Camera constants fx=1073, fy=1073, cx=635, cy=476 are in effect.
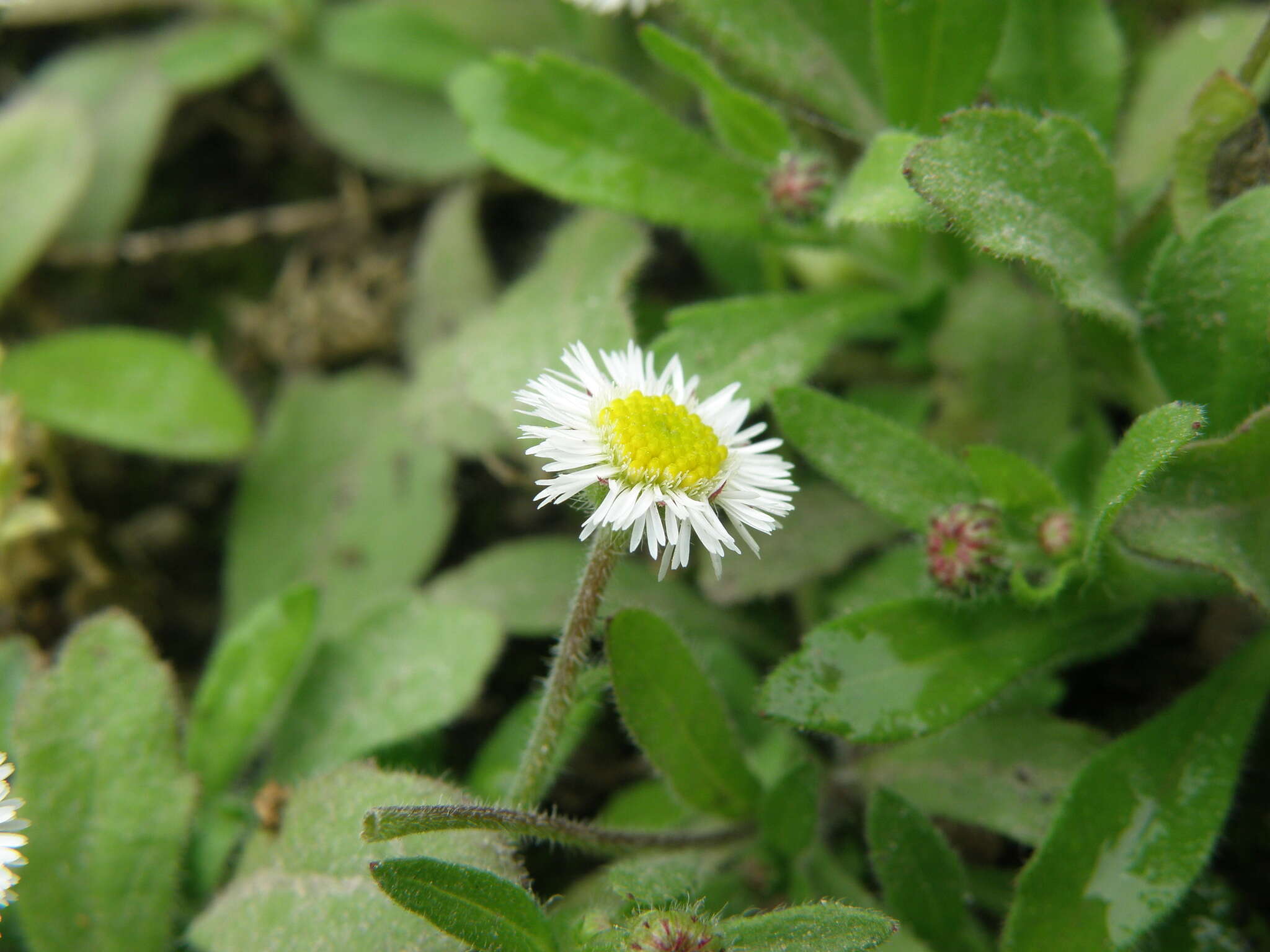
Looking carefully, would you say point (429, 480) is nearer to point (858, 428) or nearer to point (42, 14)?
point (858, 428)

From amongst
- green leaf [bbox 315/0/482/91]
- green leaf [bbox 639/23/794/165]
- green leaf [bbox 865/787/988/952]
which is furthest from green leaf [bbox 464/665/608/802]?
Answer: green leaf [bbox 315/0/482/91]

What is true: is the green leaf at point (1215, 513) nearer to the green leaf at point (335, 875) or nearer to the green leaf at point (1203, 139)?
the green leaf at point (1203, 139)

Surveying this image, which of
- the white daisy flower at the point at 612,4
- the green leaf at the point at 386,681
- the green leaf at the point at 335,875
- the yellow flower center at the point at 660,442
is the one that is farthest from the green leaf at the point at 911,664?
the white daisy flower at the point at 612,4

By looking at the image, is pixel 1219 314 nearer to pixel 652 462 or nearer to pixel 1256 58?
pixel 1256 58

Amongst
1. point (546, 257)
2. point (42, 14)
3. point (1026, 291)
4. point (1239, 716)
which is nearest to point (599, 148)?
point (546, 257)

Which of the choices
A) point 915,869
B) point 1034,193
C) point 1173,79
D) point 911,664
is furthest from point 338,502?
point 1173,79

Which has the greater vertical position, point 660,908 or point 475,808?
point 475,808

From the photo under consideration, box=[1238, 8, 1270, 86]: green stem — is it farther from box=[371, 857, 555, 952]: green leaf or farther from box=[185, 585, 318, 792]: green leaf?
box=[185, 585, 318, 792]: green leaf
